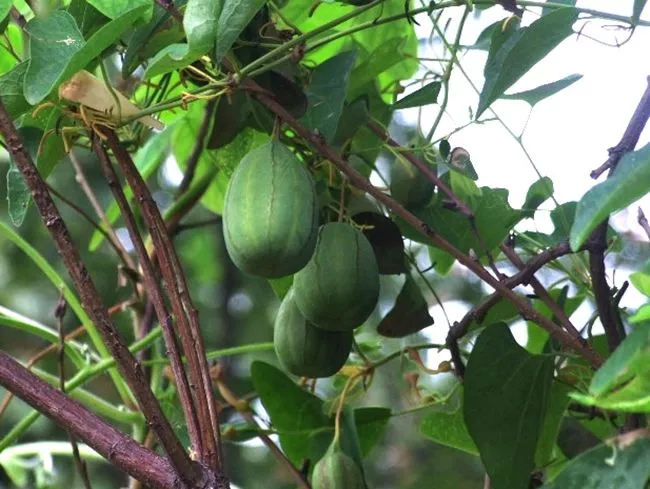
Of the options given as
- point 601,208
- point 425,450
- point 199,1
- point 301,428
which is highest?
point 425,450

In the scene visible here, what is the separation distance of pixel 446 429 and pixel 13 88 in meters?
0.45

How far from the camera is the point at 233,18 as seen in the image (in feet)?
1.90

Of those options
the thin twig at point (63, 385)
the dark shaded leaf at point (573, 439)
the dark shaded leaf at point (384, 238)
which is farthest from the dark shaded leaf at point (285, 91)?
the dark shaded leaf at point (573, 439)

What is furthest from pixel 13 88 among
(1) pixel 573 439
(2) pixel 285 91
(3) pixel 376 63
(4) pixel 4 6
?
(1) pixel 573 439

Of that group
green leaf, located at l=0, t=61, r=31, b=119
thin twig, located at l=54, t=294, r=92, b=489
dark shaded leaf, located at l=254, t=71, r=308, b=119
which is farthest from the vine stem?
thin twig, located at l=54, t=294, r=92, b=489

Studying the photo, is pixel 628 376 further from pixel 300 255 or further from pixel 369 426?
pixel 369 426

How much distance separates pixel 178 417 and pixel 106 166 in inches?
10.5

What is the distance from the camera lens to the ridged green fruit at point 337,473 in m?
0.75

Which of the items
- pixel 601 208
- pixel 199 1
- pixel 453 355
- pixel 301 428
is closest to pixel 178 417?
pixel 301 428

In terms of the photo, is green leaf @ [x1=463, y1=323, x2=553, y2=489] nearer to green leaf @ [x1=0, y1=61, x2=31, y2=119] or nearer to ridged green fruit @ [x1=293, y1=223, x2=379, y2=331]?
ridged green fruit @ [x1=293, y1=223, x2=379, y2=331]

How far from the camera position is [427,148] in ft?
2.33

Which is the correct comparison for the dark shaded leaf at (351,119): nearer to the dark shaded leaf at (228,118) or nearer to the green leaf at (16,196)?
the dark shaded leaf at (228,118)

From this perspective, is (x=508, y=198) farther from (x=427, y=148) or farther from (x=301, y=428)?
(x=301, y=428)

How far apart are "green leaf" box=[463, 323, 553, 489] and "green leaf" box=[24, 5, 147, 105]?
315 millimetres
